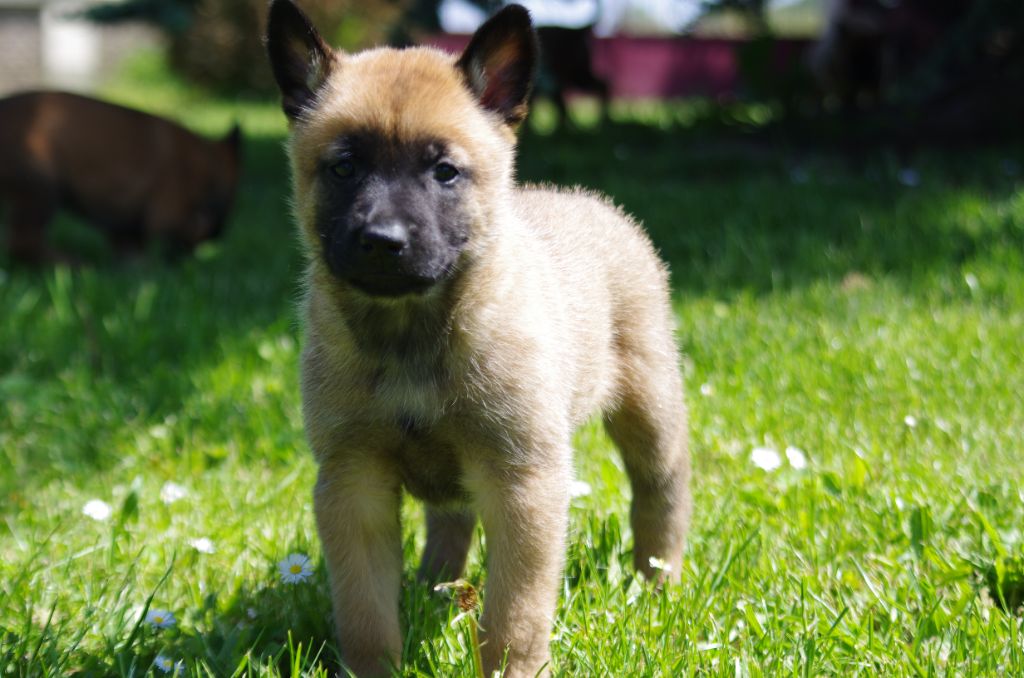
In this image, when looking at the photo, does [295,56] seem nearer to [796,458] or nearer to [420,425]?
[420,425]

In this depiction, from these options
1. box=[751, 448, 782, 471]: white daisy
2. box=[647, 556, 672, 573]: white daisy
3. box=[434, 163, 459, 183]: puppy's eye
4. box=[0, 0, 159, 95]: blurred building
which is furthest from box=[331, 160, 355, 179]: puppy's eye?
box=[0, 0, 159, 95]: blurred building

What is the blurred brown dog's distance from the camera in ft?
20.8

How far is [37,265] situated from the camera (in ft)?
21.3

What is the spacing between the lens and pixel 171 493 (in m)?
3.29

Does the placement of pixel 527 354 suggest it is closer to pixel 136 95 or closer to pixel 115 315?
pixel 115 315

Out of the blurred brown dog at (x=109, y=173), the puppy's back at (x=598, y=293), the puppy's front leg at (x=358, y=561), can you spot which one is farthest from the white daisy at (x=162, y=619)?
the blurred brown dog at (x=109, y=173)

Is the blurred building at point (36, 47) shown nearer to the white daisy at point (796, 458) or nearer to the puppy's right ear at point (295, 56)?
the puppy's right ear at point (295, 56)

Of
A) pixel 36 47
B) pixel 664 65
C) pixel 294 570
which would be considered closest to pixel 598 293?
pixel 294 570

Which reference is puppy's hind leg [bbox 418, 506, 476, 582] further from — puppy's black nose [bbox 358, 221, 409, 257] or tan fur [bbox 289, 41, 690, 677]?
puppy's black nose [bbox 358, 221, 409, 257]

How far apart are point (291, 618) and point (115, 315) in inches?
113

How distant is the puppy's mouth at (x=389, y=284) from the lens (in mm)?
2309

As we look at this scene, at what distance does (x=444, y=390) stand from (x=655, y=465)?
0.80 meters

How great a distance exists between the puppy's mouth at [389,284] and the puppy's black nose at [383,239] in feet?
0.19

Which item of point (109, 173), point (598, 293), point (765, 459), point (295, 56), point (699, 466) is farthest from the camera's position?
point (109, 173)
